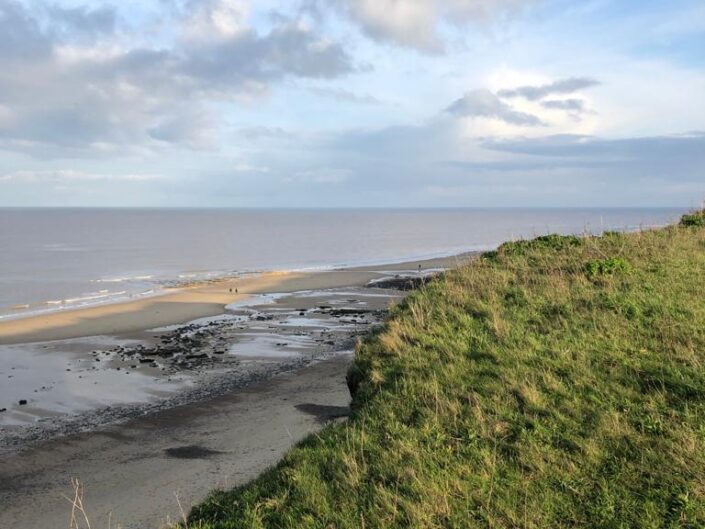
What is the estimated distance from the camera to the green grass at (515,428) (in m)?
5.18

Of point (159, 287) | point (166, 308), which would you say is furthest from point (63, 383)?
point (159, 287)

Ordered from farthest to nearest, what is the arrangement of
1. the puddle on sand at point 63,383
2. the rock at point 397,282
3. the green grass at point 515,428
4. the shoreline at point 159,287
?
the rock at point 397,282 → the shoreline at point 159,287 → the puddle on sand at point 63,383 → the green grass at point 515,428

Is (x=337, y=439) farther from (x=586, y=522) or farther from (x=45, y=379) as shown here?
(x=45, y=379)

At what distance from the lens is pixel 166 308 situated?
104 feet

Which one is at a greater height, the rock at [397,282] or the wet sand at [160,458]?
the rock at [397,282]

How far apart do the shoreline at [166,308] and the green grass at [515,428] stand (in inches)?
299

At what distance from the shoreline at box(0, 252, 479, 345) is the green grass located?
7599 millimetres

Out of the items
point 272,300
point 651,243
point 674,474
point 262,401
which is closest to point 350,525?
point 674,474

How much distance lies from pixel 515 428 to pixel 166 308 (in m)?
27.8

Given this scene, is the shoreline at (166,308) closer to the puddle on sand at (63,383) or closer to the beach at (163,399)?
the beach at (163,399)

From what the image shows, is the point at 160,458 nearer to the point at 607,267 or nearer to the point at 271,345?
the point at 607,267

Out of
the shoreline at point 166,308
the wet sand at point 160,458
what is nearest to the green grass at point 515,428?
the wet sand at point 160,458

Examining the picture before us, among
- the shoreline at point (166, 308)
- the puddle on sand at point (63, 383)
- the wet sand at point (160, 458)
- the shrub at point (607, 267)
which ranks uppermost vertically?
the shrub at point (607, 267)

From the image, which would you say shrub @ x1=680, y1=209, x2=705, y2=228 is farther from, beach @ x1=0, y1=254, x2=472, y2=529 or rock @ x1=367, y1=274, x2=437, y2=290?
rock @ x1=367, y1=274, x2=437, y2=290
